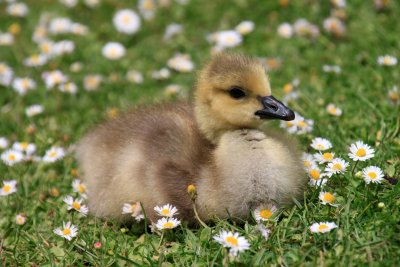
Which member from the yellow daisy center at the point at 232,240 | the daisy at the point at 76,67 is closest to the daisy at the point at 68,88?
the daisy at the point at 76,67

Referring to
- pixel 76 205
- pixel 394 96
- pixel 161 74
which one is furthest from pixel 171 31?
pixel 76 205

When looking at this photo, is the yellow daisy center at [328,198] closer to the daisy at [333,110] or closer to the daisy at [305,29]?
the daisy at [333,110]

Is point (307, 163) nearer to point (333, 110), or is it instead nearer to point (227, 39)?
point (333, 110)

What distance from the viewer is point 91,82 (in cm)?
460

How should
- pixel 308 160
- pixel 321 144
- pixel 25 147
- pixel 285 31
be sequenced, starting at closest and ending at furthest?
pixel 308 160
pixel 321 144
pixel 25 147
pixel 285 31

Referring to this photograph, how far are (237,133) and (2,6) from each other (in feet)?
12.5

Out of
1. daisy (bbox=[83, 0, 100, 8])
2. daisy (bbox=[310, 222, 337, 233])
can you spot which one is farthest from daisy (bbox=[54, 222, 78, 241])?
daisy (bbox=[83, 0, 100, 8])

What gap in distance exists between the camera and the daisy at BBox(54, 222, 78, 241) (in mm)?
2854

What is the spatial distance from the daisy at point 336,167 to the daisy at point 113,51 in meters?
2.44

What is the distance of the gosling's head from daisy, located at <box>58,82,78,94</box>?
1819mm

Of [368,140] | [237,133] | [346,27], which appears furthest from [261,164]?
[346,27]

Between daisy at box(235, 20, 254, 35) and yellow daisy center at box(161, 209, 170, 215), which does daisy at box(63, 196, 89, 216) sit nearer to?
yellow daisy center at box(161, 209, 170, 215)

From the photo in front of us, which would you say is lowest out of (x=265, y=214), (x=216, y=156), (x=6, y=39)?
(x=6, y=39)

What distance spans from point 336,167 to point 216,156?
538 millimetres
